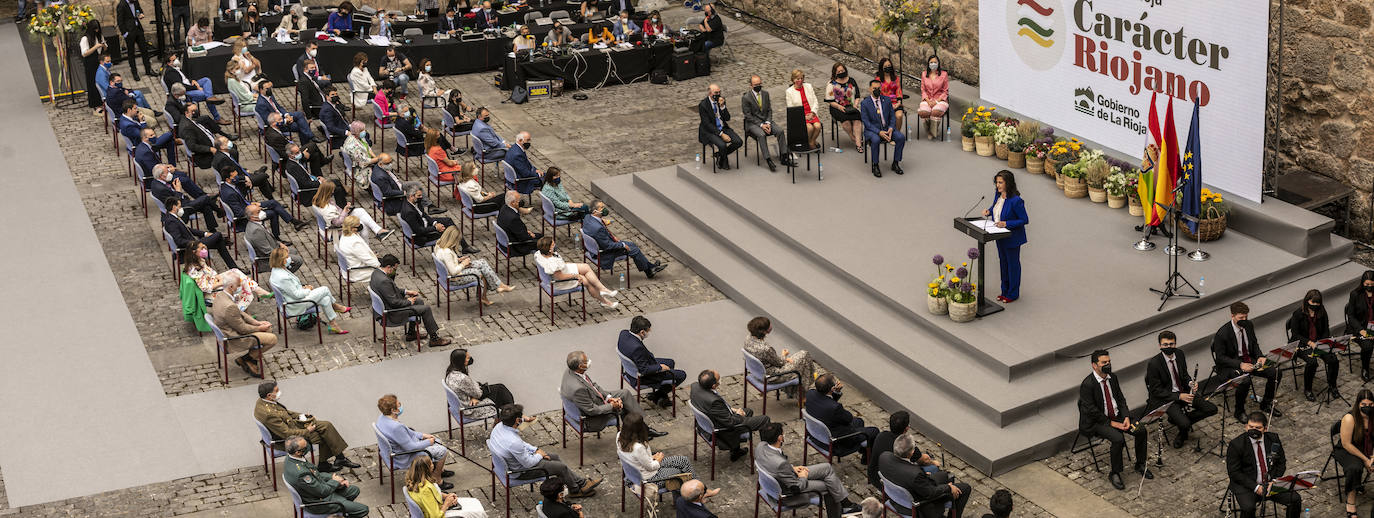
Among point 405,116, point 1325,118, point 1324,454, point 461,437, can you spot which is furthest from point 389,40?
point 1324,454

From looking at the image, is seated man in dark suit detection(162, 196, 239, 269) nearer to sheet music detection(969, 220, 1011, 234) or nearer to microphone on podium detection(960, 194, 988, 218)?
sheet music detection(969, 220, 1011, 234)

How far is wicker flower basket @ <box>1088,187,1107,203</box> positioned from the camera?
701 inches

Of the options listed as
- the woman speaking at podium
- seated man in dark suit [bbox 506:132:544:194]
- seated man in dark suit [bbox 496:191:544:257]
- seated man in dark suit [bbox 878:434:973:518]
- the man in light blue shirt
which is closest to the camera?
seated man in dark suit [bbox 878:434:973:518]

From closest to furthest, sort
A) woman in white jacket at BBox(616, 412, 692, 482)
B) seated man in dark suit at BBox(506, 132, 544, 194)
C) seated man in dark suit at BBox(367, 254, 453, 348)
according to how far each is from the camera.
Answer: woman in white jacket at BBox(616, 412, 692, 482) < seated man in dark suit at BBox(367, 254, 453, 348) < seated man in dark suit at BBox(506, 132, 544, 194)

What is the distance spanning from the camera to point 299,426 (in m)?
13.0

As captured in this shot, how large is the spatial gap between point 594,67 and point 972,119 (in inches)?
285

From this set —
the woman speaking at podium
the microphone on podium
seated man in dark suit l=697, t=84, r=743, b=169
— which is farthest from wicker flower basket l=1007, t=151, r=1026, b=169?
the woman speaking at podium

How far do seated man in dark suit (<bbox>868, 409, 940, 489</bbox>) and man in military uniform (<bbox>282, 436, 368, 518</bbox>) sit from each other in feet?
13.9

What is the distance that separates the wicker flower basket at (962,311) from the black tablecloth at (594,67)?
11092 millimetres

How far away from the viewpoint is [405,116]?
2050cm

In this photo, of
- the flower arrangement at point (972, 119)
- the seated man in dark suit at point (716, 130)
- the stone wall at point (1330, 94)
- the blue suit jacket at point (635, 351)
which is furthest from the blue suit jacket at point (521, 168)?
the stone wall at point (1330, 94)

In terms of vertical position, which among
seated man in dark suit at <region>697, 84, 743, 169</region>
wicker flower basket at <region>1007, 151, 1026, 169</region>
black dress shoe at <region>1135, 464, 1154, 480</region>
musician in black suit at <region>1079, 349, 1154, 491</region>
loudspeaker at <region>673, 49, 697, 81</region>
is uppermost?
seated man in dark suit at <region>697, 84, 743, 169</region>

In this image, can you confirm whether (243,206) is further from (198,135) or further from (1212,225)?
(1212,225)

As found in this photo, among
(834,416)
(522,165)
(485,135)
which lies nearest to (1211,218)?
(834,416)
